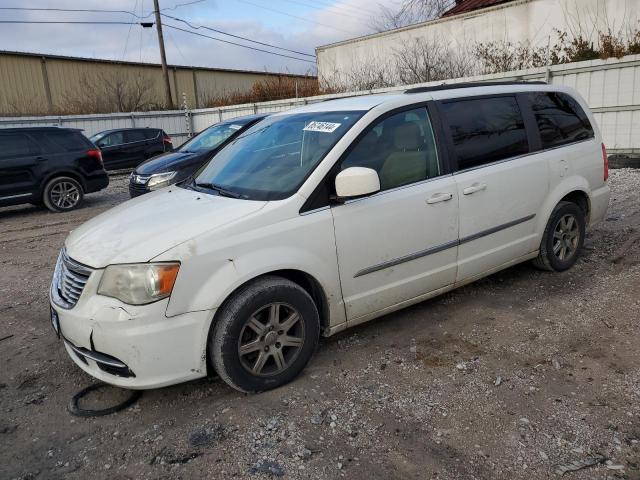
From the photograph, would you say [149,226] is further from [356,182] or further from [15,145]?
[15,145]

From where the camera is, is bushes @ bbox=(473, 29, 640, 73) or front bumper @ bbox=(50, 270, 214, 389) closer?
front bumper @ bbox=(50, 270, 214, 389)

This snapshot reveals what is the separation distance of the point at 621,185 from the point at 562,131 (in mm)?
4977

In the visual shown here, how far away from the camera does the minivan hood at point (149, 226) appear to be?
9.55ft

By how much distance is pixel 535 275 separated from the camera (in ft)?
16.1

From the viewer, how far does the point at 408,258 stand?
143 inches

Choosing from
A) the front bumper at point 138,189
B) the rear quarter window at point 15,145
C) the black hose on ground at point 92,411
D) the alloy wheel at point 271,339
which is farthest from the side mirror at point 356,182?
the rear quarter window at point 15,145

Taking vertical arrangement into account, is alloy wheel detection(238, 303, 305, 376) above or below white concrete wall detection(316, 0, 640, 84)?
below

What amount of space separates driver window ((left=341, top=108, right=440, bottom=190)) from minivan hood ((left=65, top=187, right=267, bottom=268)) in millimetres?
841

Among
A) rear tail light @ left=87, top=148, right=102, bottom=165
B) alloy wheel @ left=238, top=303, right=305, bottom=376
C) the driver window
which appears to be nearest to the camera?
alloy wheel @ left=238, top=303, right=305, bottom=376

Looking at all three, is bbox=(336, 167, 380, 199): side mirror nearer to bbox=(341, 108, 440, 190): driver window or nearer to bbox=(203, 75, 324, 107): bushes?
bbox=(341, 108, 440, 190): driver window

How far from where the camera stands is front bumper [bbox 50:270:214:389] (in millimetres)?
2777

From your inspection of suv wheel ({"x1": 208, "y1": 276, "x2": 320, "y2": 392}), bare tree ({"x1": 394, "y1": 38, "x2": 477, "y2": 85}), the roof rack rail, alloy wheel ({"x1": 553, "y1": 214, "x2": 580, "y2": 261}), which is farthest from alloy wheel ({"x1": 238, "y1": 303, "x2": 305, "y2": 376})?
bare tree ({"x1": 394, "y1": 38, "x2": 477, "y2": 85})

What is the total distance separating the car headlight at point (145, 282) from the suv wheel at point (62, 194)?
8.49m

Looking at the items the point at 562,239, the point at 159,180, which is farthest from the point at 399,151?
the point at 159,180
